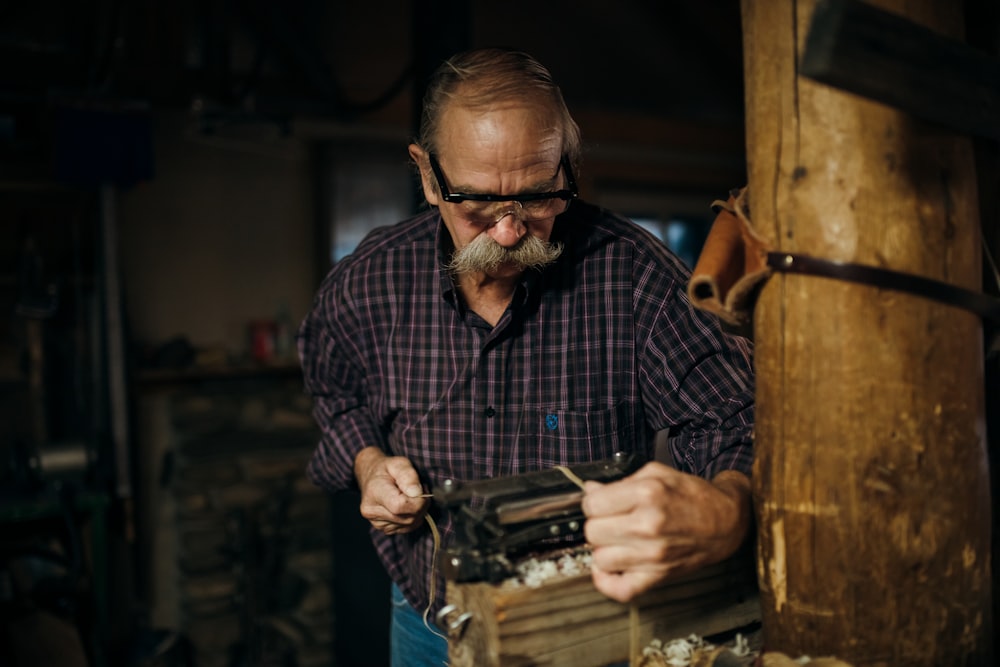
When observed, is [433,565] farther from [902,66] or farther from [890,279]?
[902,66]

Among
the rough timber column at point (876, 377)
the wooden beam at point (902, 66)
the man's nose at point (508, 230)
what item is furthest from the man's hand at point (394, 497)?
the wooden beam at point (902, 66)

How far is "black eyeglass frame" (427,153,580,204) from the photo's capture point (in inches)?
67.4

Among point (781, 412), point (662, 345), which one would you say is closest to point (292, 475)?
point (662, 345)

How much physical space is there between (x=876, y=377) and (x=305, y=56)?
148 inches

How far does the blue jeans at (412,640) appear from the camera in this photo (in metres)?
2.13

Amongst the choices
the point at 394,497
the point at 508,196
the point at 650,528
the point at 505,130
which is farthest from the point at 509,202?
the point at 650,528

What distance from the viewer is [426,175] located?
199cm

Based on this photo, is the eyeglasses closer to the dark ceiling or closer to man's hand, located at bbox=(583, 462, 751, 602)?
man's hand, located at bbox=(583, 462, 751, 602)

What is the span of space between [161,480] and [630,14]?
180 inches

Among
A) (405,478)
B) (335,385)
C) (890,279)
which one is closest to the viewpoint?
(890,279)

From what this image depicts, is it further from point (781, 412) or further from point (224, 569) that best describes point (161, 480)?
point (781, 412)

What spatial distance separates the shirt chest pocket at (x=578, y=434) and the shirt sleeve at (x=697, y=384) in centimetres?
9

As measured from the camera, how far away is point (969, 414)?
3.89ft

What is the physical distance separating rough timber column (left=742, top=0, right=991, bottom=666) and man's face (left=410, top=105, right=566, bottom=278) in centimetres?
59
